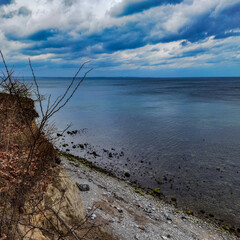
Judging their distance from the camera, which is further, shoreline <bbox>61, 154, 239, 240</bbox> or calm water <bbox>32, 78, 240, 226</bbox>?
calm water <bbox>32, 78, 240, 226</bbox>

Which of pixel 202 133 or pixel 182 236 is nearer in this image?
pixel 182 236

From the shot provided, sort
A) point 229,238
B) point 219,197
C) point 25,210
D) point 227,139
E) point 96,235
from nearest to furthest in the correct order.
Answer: point 25,210, point 96,235, point 229,238, point 219,197, point 227,139

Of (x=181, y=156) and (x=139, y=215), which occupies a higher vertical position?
(x=139, y=215)

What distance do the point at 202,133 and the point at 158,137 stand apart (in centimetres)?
865

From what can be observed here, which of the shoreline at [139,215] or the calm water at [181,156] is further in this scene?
the calm water at [181,156]

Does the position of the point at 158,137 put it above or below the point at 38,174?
below

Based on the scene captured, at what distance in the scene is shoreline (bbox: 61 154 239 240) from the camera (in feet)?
37.9

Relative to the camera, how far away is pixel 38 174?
8070 mm

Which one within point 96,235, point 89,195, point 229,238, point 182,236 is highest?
point 96,235

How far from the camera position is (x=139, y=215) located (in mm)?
13602

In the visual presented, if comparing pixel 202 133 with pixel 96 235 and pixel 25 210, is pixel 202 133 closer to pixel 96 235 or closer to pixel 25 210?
pixel 96 235

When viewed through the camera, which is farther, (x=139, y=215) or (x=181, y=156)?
(x=181, y=156)

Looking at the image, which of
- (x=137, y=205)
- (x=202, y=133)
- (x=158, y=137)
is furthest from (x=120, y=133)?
(x=137, y=205)

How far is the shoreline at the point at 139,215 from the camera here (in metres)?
11.6
